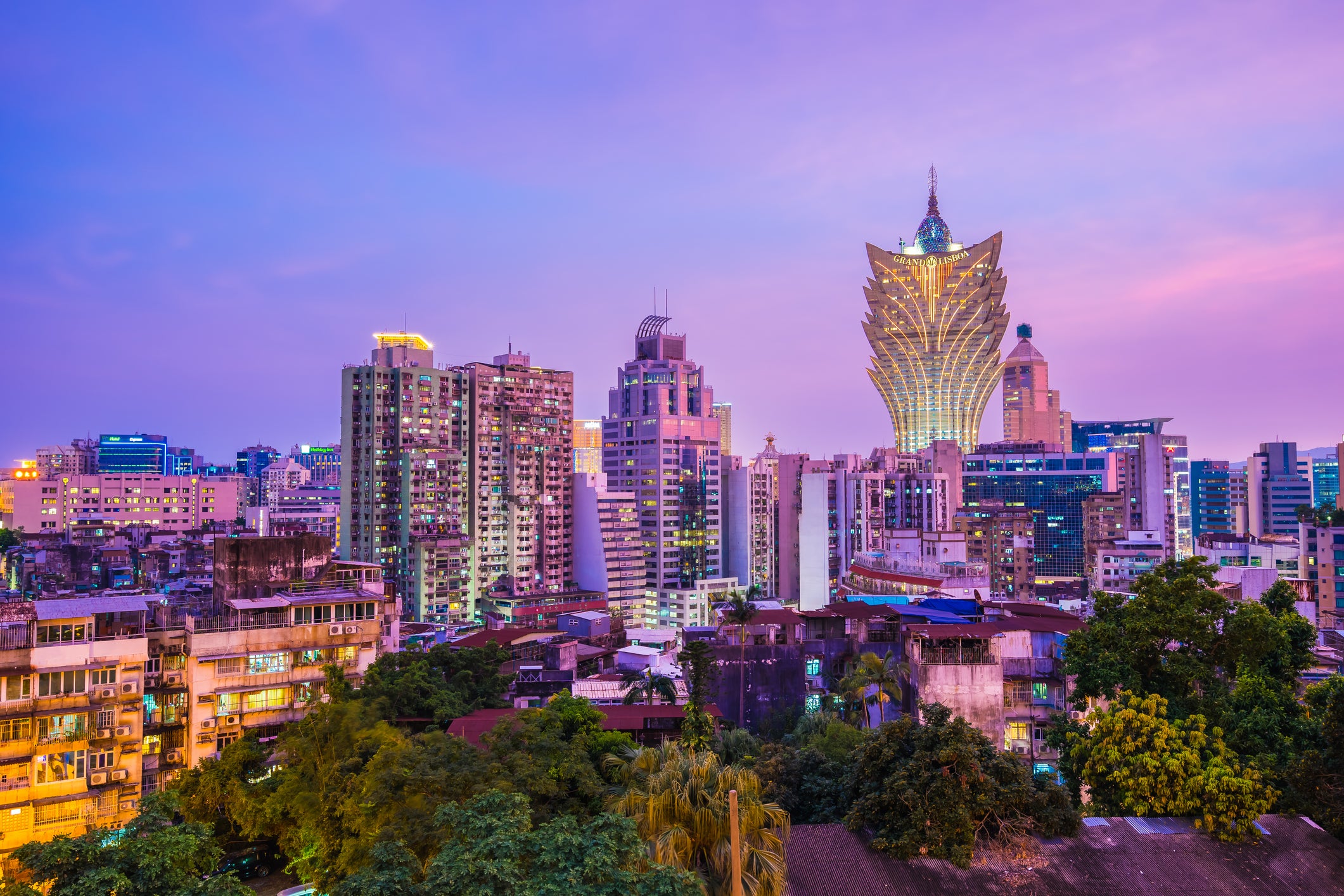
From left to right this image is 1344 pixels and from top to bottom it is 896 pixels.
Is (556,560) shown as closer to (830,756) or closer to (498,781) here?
(830,756)

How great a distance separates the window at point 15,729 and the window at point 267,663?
296 inches

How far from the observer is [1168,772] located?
19734 millimetres

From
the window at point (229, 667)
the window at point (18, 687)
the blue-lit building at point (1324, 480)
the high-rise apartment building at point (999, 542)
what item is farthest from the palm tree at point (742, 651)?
the blue-lit building at point (1324, 480)

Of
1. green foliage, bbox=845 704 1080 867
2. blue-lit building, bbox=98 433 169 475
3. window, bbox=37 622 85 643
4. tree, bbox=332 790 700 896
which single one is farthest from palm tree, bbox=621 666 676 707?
blue-lit building, bbox=98 433 169 475

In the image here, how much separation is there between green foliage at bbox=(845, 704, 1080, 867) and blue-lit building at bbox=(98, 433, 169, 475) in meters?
174

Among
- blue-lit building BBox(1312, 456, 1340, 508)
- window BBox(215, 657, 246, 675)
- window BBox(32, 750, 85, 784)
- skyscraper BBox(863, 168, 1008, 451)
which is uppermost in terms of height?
skyscraper BBox(863, 168, 1008, 451)

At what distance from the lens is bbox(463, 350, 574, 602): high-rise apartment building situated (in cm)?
10075

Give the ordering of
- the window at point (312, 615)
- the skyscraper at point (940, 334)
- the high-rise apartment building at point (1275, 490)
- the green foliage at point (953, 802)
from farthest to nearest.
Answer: the skyscraper at point (940, 334) → the high-rise apartment building at point (1275, 490) → the window at point (312, 615) → the green foliage at point (953, 802)

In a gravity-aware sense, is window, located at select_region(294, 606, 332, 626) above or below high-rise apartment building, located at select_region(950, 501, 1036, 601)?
above

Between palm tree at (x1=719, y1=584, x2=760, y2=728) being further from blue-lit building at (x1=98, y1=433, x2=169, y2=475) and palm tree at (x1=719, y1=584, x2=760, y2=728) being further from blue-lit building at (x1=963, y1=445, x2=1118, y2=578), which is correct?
blue-lit building at (x1=98, y1=433, x2=169, y2=475)

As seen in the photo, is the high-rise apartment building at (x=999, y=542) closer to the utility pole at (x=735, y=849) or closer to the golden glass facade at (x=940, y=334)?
the golden glass facade at (x=940, y=334)

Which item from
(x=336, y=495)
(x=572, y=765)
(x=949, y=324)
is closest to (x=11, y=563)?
(x=572, y=765)

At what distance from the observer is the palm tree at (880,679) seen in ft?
110

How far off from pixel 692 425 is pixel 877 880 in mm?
102094
